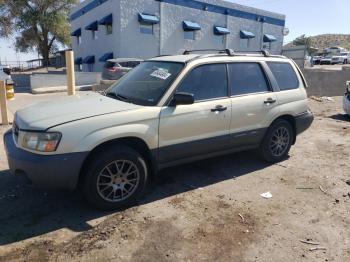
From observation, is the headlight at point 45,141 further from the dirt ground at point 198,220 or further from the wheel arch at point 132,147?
the dirt ground at point 198,220

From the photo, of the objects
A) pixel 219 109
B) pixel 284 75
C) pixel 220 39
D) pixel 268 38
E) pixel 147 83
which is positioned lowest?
pixel 219 109

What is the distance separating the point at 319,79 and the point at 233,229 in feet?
43.2

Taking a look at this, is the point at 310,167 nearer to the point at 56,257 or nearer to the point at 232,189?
the point at 232,189

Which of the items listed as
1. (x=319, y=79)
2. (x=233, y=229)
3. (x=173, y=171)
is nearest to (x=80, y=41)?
(x=319, y=79)

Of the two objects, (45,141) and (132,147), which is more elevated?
(45,141)

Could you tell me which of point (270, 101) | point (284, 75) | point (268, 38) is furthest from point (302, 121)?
point (268, 38)

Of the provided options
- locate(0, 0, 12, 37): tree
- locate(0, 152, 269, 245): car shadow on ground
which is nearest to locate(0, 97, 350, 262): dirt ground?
locate(0, 152, 269, 245): car shadow on ground

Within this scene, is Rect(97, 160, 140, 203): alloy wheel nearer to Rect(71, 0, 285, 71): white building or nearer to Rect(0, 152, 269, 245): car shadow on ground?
Rect(0, 152, 269, 245): car shadow on ground

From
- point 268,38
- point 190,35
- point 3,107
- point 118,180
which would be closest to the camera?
point 118,180

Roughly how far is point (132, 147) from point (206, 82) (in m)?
1.42

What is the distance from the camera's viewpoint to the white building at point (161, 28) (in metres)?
21.6

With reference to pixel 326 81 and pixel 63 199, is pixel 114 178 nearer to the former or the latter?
pixel 63 199

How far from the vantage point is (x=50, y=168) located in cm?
344

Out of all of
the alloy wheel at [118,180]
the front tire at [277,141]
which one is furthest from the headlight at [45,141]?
the front tire at [277,141]
